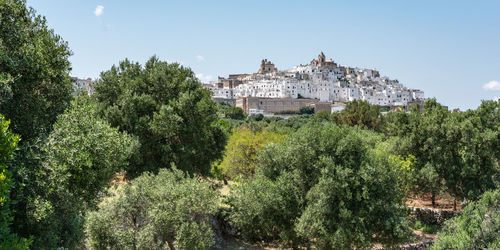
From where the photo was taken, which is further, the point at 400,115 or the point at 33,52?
the point at 400,115

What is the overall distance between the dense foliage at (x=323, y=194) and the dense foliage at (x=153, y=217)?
3.49 meters

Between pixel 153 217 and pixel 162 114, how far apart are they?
6980 mm

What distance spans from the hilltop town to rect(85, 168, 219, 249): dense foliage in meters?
122

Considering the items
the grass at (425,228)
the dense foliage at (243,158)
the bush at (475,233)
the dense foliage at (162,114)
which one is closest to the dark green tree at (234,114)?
the dense foliage at (243,158)

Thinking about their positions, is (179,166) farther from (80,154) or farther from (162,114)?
(80,154)

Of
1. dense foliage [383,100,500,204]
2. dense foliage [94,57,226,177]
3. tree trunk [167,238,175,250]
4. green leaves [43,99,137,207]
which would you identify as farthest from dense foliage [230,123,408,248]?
dense foliage [383,100,500,204]

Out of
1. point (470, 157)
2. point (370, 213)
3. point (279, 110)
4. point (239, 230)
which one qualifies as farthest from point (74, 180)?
point (279, 110)

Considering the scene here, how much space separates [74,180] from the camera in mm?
9109

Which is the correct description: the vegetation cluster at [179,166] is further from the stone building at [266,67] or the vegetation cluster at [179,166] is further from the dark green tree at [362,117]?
the stone building at [266,67]

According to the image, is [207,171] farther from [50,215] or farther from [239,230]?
Result: [50,215]

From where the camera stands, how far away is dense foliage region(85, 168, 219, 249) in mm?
13508

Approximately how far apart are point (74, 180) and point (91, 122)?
5.69 ft

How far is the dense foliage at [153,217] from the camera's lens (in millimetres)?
13508

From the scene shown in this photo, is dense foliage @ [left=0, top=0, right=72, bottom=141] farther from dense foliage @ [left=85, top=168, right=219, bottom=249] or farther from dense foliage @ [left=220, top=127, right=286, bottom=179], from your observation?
dense foliage @ [left=220, top=127, right=286, bottom=179]
